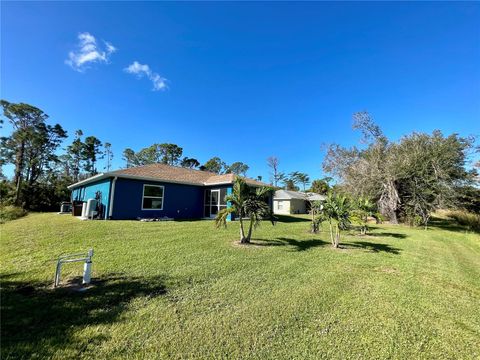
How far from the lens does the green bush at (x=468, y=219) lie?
16.8m

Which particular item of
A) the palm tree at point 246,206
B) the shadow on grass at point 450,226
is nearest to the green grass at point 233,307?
the palm tree at point 246,206

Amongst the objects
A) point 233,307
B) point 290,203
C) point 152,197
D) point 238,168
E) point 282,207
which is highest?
point 238,168

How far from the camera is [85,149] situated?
120 ft

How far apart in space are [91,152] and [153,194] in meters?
32.3

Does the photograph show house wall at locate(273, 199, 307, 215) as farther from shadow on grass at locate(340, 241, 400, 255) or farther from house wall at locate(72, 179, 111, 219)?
house wall at locate(72, 179, 111, 219)

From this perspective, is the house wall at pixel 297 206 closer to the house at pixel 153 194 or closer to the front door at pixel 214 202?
the front door at pixel 214 202

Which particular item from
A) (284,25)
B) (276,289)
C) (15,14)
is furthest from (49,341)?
(284,25)

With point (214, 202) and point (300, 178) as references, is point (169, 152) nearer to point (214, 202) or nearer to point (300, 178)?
point (214, 202)

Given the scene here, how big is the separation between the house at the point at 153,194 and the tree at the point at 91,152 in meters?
24.9

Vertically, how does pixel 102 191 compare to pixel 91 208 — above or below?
above

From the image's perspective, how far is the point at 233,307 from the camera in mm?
3314

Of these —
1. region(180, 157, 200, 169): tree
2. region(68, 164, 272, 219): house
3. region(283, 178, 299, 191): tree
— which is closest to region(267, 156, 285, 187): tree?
region(283, 178, 299, 191): tree

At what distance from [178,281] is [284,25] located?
1235cm

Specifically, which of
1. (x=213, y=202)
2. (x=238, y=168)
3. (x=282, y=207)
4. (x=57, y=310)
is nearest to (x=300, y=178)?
(x=238, y=168)
